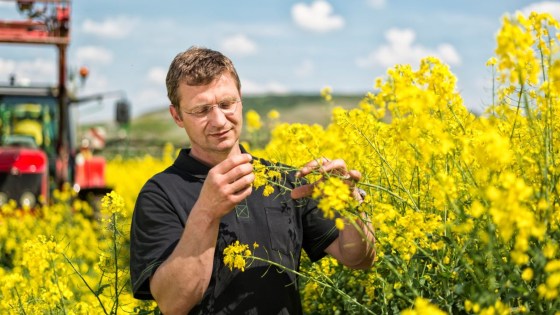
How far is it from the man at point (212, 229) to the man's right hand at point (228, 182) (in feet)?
0.38

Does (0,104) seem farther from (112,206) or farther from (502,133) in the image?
(502,133)

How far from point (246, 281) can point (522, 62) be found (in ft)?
3.98

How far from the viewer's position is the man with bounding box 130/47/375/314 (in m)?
2.53

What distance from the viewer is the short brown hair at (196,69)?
2.72m

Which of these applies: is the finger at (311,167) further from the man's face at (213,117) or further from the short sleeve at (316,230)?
the short sleeve at (316,230)

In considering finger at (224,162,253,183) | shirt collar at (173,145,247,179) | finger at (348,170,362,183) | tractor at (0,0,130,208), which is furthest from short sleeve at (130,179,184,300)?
tractor at (0,0,130,208)

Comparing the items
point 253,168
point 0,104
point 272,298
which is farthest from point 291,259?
point 0,104

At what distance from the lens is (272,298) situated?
2789mm

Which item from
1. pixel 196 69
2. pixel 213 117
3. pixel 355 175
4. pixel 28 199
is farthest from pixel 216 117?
pixel 28 199

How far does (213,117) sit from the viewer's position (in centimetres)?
270

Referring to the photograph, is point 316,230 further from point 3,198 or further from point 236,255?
point 3,198

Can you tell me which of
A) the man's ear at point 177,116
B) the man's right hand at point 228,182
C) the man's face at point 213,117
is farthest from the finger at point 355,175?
the man's ear at point 177,116

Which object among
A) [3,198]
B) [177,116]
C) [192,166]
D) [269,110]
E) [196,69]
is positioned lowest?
[269,110]

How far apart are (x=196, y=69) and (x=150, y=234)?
0.54m
